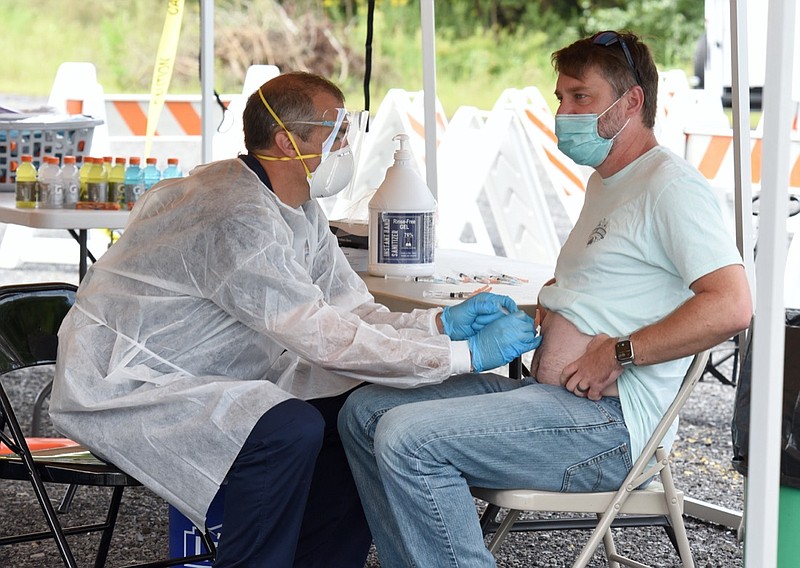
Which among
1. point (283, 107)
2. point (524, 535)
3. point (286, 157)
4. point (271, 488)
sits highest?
point (283, 107)

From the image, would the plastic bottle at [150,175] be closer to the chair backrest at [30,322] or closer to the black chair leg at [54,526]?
the chair backrest at [30,322]

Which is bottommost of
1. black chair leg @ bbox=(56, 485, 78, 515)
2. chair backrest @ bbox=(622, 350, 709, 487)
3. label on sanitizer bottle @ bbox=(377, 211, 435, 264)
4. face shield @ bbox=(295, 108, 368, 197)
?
black chair leg @ bbox=(56, 485, 78, 515)

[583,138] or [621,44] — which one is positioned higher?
[621,44]

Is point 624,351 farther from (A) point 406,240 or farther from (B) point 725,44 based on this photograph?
(B) point 725,44

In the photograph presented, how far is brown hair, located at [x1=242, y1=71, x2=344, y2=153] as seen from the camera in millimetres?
2752

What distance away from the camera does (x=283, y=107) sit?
275 centimetres

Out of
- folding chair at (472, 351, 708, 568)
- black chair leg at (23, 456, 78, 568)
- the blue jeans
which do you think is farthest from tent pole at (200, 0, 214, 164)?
folding chair at (472, 351, 708, 568)

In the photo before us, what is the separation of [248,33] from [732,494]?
1340 centimetres

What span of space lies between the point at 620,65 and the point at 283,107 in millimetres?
776

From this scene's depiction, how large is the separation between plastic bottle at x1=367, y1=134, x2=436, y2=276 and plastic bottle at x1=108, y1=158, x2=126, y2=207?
4.43 feet

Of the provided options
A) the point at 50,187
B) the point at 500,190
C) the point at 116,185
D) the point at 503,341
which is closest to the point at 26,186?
the point at 50,187

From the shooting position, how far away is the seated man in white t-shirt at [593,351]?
2373mm

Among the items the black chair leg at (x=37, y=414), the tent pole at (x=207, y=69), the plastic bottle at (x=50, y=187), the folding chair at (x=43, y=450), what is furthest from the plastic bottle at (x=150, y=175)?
the folding chair at (x=43, y=450)

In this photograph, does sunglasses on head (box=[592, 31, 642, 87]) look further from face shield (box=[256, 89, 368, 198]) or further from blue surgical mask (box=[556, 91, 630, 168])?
face shield (box=[256, 89, 368, 198])
